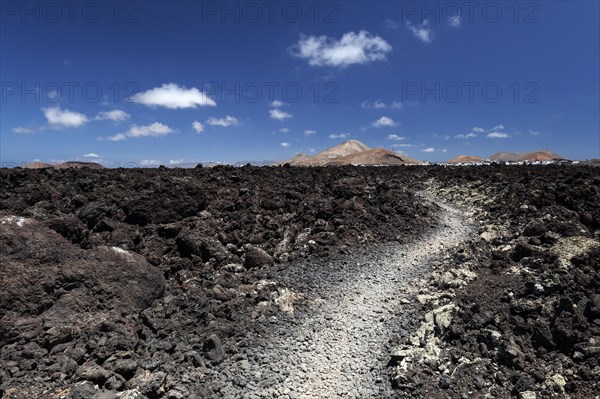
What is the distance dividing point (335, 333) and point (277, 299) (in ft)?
6.57

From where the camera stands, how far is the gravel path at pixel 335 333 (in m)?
7.20

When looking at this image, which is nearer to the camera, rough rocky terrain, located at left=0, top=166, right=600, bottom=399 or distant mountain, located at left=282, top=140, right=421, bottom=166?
rough rocky terrain, located at left=0, top=166, right=600, bottom=399

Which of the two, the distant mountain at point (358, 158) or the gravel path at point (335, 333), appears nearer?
the gravel path at point (335, 333)

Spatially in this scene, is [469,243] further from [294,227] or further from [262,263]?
[262,263]

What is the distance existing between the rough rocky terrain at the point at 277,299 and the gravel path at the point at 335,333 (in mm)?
40

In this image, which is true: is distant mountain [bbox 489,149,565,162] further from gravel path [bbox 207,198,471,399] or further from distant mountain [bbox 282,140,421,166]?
gravel path [bbox 207,198,471,399]

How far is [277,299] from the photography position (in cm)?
1014

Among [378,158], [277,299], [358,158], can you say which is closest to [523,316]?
[277,299]

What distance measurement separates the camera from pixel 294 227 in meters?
14.7

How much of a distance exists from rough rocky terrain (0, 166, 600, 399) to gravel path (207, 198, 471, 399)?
40mm

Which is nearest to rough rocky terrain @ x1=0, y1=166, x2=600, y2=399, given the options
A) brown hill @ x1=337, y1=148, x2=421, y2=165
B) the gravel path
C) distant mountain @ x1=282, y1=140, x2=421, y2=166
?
the gravel path

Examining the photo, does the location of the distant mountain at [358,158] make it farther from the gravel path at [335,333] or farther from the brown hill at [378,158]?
the gravel path at [335,333]

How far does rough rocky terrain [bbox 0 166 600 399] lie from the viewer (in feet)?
23.0

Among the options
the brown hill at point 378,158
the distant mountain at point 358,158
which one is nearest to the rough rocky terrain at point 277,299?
the distant mountain at point 358,158
